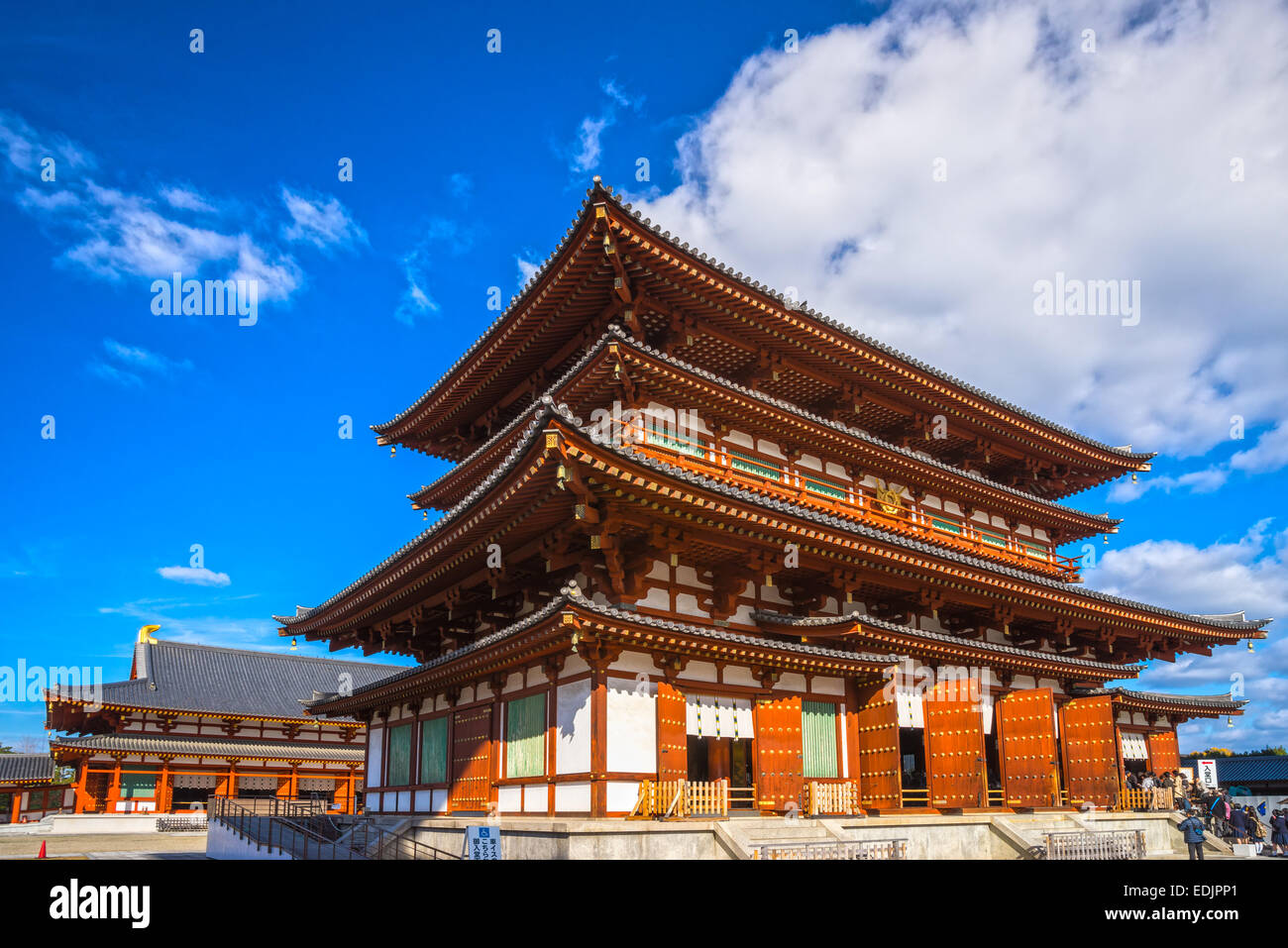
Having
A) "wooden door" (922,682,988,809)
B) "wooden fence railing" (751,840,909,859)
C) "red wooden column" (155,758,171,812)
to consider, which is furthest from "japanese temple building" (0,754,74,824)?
"wooden fence railing" (751,840,909,859)

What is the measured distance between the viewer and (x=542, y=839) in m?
17.4

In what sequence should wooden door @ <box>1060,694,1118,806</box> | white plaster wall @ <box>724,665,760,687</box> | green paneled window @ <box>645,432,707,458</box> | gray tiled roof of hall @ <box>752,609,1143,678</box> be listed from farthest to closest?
wooden door @ <box>1060,694,1118,806</box>
green paneled window @ <box>645,432,707,458</box>
gray tiled roof of hall @ <box>752,609,1143,678</box>
white plaster wall @ <box>724,665,760,687</box>

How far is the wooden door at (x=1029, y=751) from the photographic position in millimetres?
23406

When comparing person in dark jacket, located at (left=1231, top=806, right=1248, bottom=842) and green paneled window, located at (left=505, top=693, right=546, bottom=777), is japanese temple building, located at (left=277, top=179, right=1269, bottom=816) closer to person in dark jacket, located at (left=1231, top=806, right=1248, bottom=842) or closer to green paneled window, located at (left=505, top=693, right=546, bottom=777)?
green paneled window, located at (left=505, top=693, right=546, bottom=777)

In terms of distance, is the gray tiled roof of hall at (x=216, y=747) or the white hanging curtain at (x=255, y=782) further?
the white hanging curtain at (x=255, y=782)

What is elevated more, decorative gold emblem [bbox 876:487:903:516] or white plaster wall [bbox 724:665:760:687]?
decorative gold emblem [bbox 876:487:903:516]

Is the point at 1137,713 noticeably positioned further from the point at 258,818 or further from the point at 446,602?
the point at 258,818

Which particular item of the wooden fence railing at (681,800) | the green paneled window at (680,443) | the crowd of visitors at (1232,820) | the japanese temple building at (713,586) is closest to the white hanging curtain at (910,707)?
the japanese temple building at (713,586)

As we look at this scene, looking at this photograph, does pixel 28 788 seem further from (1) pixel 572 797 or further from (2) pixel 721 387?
(2) pixel 721 387

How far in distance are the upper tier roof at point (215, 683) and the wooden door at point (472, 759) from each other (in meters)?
31.7

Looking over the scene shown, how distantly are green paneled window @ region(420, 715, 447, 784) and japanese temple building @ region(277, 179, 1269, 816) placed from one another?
12 centimetres

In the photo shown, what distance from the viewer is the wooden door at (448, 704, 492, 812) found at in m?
21.8

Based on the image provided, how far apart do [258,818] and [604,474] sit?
1756 centimetres

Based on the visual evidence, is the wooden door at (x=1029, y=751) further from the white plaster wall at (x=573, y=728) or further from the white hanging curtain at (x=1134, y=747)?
the white plaster wall at (x=573, y=728)
